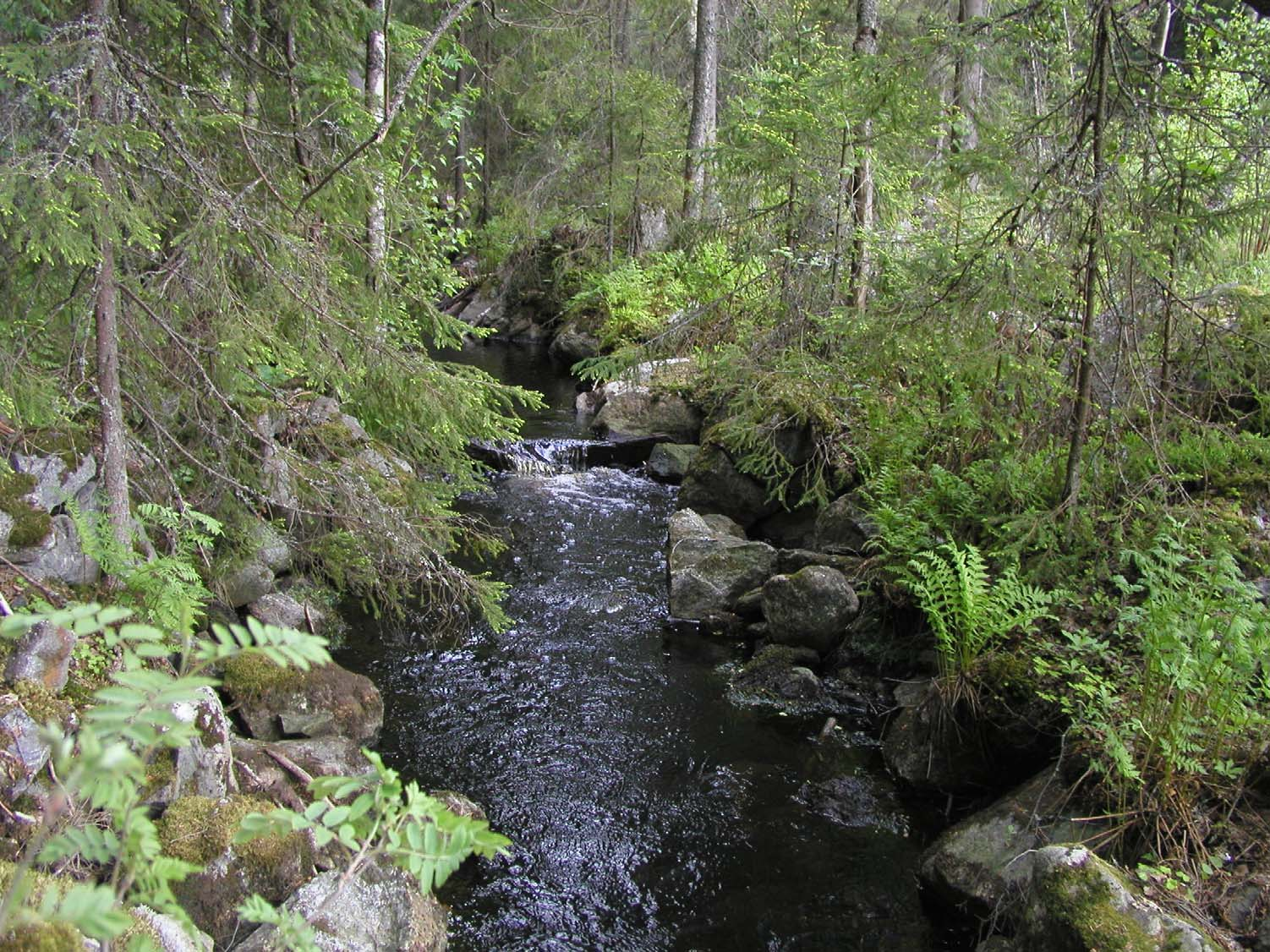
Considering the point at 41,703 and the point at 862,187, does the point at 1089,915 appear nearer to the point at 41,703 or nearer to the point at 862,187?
the point at 41,703

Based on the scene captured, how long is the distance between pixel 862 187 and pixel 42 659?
381 inches

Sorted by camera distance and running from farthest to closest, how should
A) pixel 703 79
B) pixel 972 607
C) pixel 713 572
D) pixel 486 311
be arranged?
pixel 486 311
pixel 703 79
pixel 713 572
pixel 972 607

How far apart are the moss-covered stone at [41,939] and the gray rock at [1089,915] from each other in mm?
3769

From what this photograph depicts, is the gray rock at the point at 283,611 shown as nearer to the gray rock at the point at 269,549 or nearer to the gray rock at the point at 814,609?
the gray rock at the point at 269,549

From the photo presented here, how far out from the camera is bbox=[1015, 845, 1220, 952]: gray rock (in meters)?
3.46

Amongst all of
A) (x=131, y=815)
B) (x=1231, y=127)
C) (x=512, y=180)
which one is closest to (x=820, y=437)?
(x=1231, y=127)

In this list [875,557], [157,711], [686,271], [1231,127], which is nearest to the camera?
[157,711]

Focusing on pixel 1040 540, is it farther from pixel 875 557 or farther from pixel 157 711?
pixel 157 711

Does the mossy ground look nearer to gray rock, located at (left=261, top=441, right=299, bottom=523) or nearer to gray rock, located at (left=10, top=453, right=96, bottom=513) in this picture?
gray rock, located at (left=261, top=441, right=299, bottom=523)

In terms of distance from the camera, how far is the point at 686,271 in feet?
40.9

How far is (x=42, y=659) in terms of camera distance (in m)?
3.95

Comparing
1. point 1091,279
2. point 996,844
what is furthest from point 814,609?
point 1091,279

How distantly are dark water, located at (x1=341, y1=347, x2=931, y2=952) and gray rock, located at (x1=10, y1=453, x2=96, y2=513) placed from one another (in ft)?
8.68

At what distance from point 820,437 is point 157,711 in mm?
8773
